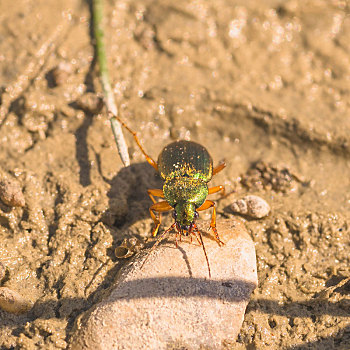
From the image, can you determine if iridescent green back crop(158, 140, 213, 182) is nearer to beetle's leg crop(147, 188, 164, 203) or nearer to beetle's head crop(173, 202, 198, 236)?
beetle's leg crop(147, 188, 164, 203)

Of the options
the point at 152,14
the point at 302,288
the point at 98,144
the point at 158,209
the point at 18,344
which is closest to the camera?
the point at 18,344

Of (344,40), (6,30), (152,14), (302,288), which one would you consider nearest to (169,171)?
(302,288)

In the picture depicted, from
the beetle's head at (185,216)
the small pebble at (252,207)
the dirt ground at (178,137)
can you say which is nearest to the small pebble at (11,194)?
the dirt ground at (178,137)

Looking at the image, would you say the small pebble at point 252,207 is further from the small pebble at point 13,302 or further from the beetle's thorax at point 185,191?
the small pebble at point 13,302

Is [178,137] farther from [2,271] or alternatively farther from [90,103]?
[2,271]

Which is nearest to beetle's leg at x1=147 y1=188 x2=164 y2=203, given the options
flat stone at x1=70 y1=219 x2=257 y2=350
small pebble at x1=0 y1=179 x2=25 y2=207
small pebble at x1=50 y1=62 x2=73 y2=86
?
flat stone at x1=70 y1=219 x2=257 y2=350

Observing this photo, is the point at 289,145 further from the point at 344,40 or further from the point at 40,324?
the point at 40,324
